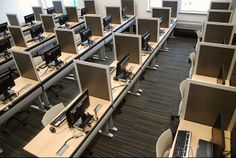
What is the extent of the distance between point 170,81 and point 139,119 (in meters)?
1.51

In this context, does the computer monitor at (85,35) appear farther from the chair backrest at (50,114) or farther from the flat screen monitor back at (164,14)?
the chair backrest at (50,114)

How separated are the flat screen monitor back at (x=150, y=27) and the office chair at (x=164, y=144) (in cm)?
310

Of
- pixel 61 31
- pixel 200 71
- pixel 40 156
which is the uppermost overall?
pixel 61 31

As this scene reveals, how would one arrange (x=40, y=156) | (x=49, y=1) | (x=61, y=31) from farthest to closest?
(x=49, y=1)
(x=61, y=31)
(x=40, y=156)

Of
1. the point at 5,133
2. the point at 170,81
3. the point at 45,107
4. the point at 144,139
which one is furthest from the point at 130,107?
the point at 5,133

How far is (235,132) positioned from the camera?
140 inches

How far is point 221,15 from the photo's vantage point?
552 centimetres

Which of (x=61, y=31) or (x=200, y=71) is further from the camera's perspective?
(x=61, y=31)

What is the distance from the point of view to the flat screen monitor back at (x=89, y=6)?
7.82m

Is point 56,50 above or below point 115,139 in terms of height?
above

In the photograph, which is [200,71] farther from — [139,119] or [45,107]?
[45,107]

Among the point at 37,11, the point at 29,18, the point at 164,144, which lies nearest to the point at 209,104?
the point at 164,144

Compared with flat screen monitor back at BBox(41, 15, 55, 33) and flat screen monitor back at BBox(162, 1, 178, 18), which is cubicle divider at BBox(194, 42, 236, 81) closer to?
flat screen monitor back at BBox(162, 1, 178, 18)

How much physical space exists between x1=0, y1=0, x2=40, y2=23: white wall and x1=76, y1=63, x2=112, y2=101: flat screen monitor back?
20.7 feet
